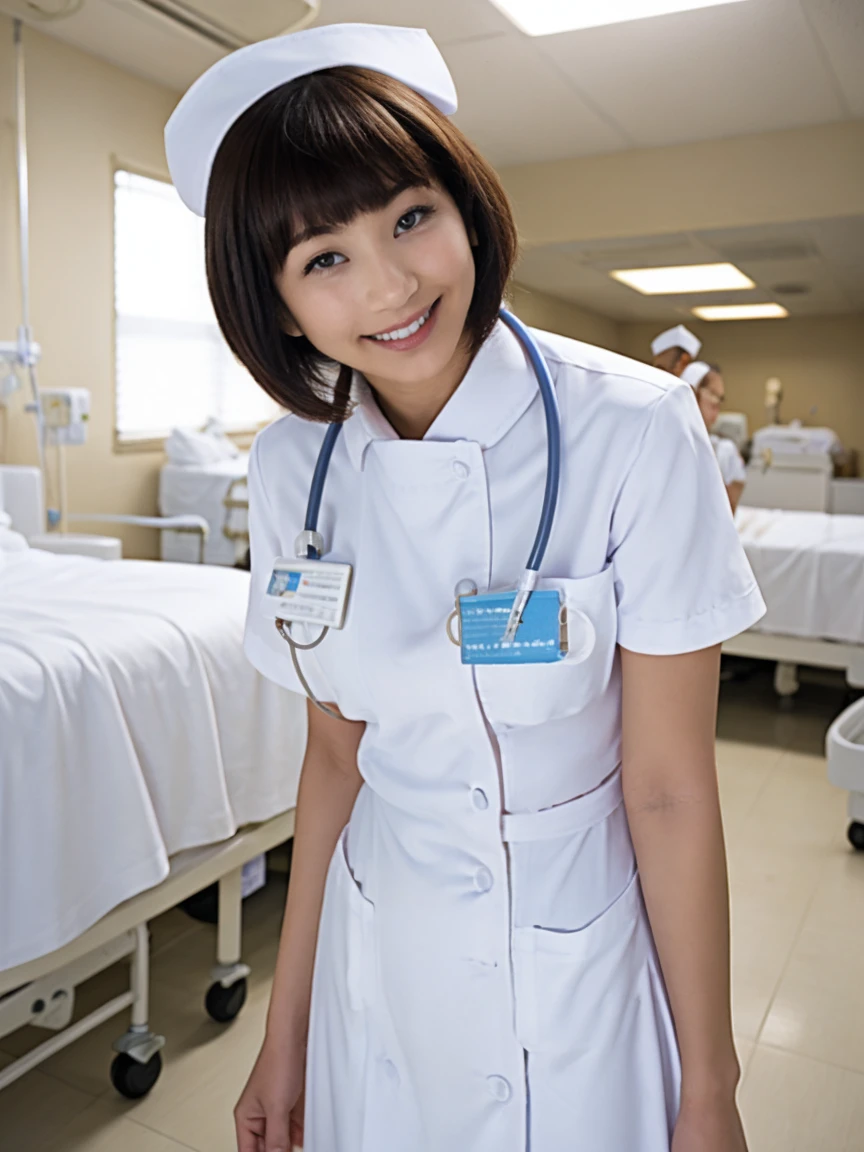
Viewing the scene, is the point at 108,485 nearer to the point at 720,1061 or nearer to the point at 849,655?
the point at 849,655

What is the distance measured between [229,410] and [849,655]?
342 cm

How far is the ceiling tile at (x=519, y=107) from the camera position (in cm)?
390

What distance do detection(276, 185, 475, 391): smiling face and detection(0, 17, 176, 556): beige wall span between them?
145 inches

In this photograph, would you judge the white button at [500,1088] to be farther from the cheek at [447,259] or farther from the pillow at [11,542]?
the pillow at [11,542]

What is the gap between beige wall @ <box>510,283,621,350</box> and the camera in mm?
6844

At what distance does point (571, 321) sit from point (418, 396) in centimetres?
724

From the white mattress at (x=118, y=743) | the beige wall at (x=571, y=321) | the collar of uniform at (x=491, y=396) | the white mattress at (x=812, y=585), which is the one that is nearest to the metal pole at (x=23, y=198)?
the white mattress at (x=118, y=743)

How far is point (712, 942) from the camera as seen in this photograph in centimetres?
75

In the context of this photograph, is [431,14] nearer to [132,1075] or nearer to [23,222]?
[23,222]

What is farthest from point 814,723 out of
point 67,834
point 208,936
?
point 67,834

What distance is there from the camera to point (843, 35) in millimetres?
3574

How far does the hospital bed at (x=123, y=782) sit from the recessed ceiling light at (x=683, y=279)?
5.07m

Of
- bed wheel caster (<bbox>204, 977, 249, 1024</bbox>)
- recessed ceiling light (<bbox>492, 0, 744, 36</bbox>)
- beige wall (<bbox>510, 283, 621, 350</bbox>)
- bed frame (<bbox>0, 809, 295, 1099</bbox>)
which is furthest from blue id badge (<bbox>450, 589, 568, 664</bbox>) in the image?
beige wall (<bbox>510, 283, 621, 350</bbox>)

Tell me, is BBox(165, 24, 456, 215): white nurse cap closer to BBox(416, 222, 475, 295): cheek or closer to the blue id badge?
BBox(416, 222, 475, 295): cheek
